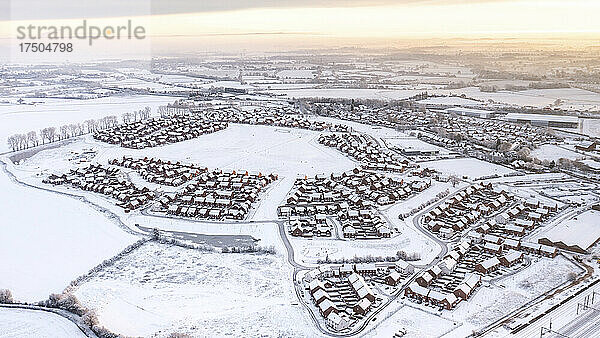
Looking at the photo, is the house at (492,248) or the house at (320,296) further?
the house at (492,248)

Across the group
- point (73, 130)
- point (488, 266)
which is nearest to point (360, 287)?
point (488, 266)

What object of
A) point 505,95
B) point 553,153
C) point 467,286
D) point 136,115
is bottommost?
point 467,286

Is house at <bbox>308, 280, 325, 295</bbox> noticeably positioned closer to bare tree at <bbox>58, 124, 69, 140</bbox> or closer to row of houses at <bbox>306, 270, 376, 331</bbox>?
row of houses at <bbox>306, 270, 376, 331</bbox>

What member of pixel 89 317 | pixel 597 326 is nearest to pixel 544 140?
pixel 597 326

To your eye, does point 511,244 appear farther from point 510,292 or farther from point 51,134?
point 51,134

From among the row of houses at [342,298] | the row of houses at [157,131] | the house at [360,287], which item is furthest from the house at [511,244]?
the row of houses at [157,131]

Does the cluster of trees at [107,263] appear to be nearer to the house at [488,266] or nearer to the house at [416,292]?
the house at [416,292]
